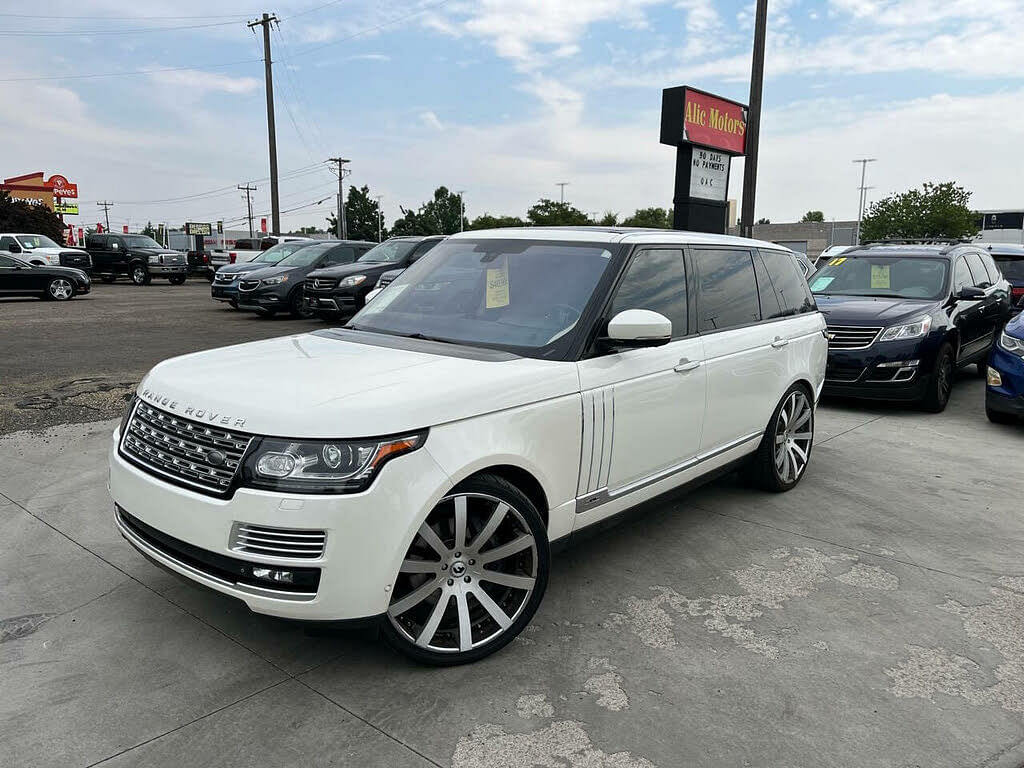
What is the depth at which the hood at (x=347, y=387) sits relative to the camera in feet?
8.98

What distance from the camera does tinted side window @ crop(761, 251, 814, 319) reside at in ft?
17.7

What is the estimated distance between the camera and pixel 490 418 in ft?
10.0

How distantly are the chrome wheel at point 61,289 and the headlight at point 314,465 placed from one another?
20.7 m

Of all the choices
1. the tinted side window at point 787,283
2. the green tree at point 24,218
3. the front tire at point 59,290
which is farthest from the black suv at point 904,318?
the green tree at point 24,218

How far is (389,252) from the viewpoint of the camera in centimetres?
1600

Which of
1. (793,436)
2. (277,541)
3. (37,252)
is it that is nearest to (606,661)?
(277,541)

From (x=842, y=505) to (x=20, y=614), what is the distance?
4.81 metres

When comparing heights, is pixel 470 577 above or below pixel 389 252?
below

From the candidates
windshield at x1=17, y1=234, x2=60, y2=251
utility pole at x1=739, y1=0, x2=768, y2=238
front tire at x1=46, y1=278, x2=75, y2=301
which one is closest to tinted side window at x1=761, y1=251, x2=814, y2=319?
utility pole at x1=739, y1=0, x2=768, y2=238

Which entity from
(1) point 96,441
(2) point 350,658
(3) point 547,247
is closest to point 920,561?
(3) point 547,247

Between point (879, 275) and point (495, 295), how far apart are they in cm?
708

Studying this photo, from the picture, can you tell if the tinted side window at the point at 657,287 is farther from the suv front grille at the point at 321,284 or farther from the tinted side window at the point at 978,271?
the suv front grille at the point at 321,284

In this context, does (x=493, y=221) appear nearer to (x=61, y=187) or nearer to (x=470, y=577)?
(x=61, y=187)

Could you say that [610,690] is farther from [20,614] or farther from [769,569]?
[20,614]
